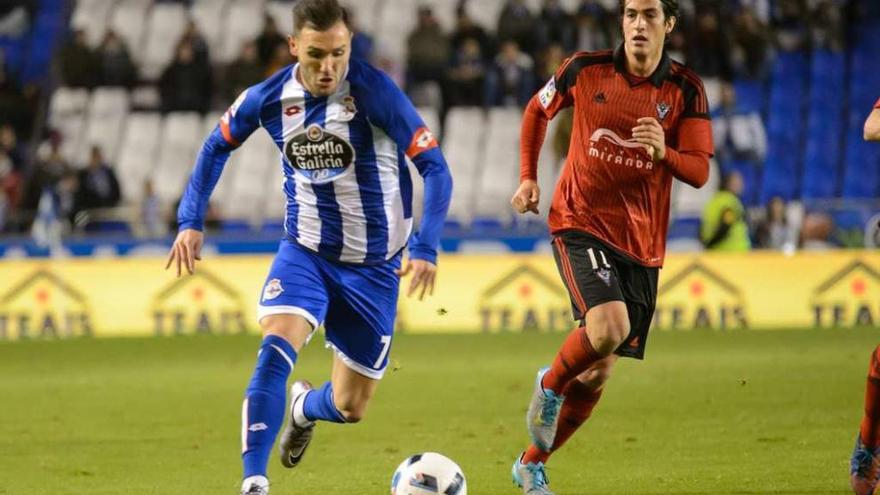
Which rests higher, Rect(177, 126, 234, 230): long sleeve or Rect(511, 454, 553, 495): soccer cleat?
Rect(177, 126, 234, 230): long sleeve

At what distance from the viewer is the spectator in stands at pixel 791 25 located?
23.8 meters

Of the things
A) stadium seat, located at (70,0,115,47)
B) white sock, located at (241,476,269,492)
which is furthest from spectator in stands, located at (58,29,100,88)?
white sock, located at (241,476,269,492)

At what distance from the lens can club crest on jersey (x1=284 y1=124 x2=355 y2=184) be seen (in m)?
7.31

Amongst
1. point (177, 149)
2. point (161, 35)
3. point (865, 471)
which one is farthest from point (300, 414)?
point (161, 35)

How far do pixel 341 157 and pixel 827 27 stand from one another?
1784 cm

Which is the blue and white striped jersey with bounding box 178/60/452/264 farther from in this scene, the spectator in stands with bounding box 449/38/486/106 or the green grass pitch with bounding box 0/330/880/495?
the spectator in stands with bounding box 449/38/486/106

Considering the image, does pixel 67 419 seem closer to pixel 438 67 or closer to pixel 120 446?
pixel 120 446

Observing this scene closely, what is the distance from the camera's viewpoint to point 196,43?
23469 millimetres

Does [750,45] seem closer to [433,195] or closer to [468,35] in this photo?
[468,35]

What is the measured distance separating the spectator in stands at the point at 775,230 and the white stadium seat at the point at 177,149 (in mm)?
9008

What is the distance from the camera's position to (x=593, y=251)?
24.5 feet

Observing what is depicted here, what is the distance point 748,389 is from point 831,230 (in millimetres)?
8401

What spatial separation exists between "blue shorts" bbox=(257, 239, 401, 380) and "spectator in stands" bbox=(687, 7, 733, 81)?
15.8m

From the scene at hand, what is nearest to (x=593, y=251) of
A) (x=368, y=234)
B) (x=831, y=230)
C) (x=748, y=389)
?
(x=368, y=234)
